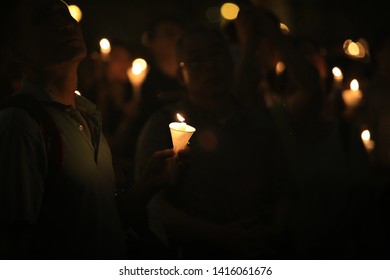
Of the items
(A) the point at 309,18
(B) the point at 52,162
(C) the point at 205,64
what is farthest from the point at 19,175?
(A) the point at 309,18

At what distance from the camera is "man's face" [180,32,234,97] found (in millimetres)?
3455

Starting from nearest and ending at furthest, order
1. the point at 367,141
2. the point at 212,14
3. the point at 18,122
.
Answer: the point at 18,122 < the point at 367,141 < the point at 212,14

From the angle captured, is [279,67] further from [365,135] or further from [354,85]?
[365,135]

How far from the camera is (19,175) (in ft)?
8.78

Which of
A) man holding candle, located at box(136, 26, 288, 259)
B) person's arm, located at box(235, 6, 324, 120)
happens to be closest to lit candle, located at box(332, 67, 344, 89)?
person's arm, located at box(235, 6, 324, 120)

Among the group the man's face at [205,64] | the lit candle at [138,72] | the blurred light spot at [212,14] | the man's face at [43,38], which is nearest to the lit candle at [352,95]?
the man's face at [205,64]

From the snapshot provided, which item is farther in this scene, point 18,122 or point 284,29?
point 284,29

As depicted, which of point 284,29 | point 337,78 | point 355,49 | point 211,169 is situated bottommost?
point 211,169

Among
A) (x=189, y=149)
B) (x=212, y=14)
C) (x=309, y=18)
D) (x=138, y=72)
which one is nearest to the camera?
(x=189, y=149)

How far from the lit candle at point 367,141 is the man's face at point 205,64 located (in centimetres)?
104

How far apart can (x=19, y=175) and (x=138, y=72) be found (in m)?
1.56

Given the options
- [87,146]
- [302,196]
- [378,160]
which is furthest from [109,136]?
[378,160]

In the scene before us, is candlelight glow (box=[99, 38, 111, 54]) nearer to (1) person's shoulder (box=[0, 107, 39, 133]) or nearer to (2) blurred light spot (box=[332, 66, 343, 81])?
(1) person's shoulder (box=[0, 107, 39, 133])
